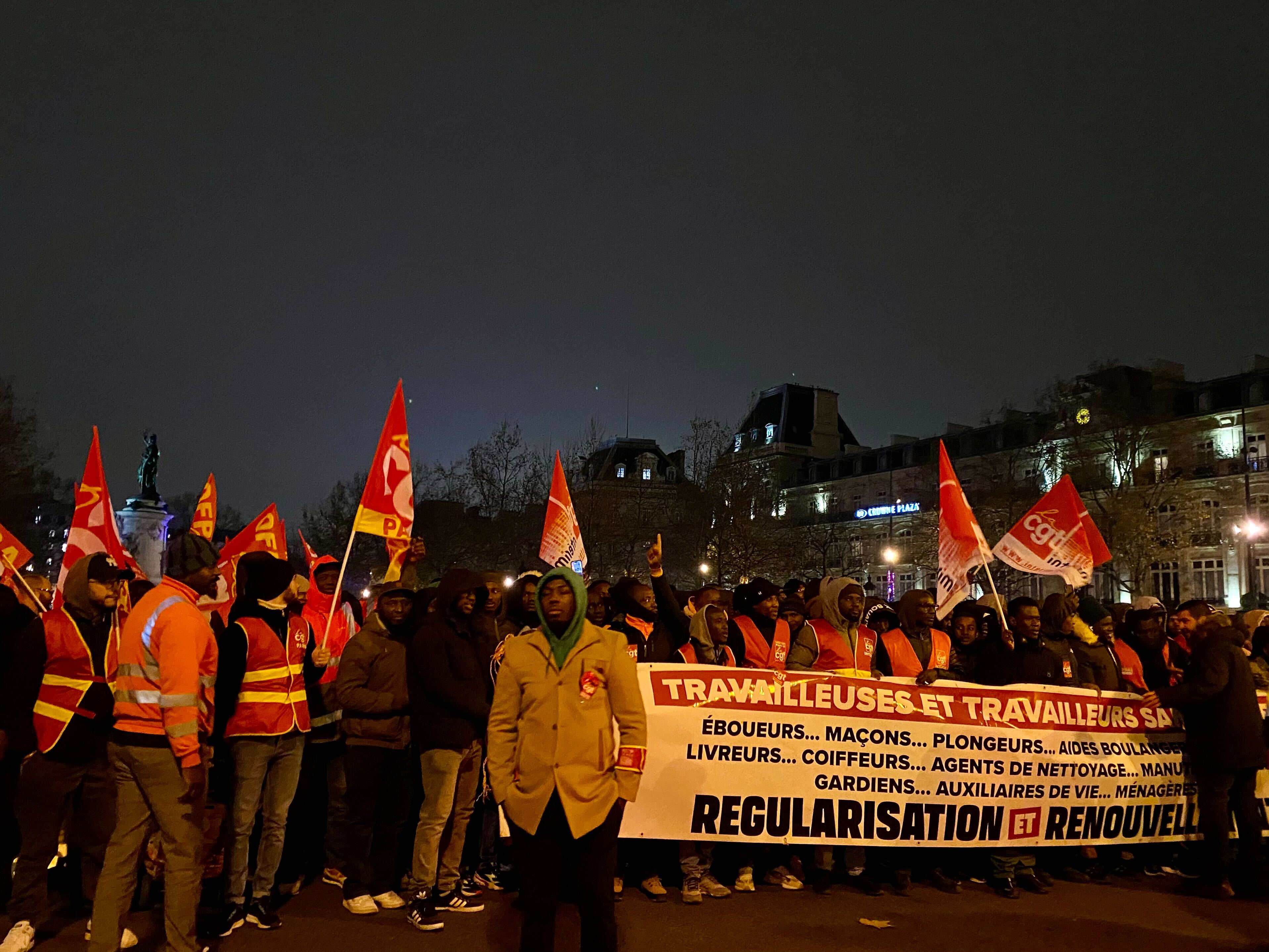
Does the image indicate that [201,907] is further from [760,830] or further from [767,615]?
[767,615]

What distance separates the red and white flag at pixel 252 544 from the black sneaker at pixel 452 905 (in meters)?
6.25

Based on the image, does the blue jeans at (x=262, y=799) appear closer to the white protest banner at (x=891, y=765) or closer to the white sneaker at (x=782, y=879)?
the white protest banner at (x=891, y=765)

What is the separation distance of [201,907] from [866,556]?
6595 cm

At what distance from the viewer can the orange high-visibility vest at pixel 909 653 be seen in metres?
8.53

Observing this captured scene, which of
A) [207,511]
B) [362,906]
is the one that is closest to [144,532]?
[207,511]

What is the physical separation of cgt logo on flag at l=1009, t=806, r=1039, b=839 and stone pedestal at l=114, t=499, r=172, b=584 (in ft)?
116

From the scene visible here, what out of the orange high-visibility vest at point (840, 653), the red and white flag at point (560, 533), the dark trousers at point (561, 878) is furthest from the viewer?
the red and white flag at point (560, 533)

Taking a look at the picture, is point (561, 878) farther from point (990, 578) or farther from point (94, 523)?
point (94, 523)

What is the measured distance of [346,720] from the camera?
7.09m

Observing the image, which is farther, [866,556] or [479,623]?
[866,556]

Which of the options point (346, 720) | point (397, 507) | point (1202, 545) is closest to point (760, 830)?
point (346, 720)

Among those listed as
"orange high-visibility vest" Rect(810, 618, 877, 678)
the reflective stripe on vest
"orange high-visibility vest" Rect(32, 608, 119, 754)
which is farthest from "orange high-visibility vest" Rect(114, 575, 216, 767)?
the reflective stripe on vest

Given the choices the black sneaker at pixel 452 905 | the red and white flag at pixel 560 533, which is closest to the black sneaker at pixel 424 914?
the black sneaker at pixel 452 905

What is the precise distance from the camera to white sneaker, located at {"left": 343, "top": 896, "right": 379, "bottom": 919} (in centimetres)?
684
